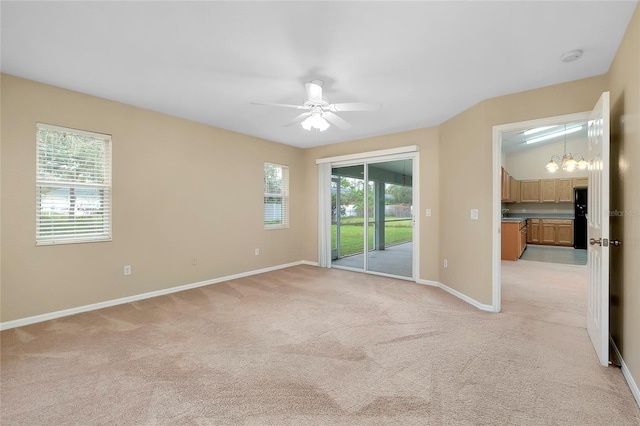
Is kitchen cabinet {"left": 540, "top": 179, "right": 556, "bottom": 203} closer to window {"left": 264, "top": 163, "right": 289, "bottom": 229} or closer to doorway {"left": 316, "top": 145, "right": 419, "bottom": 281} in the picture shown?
doorway {"left": 316, "top": 145, "right": 419, "bottom": 281}

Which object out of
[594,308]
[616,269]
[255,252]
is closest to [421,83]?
[616,269]

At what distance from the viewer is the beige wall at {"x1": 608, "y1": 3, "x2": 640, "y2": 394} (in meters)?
1.99

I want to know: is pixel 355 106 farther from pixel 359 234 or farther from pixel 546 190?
pixel 546 190

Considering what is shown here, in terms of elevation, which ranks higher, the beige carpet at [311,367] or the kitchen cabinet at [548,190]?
the kitchen cabinet at [548,190]

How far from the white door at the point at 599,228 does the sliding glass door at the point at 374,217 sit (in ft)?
8.60

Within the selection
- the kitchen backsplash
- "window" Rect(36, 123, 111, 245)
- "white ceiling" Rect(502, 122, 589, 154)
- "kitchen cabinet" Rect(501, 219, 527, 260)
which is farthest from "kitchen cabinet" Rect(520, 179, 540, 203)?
"window" Rect(36, 123, 111, 245)

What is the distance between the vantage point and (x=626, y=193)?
2.23 m

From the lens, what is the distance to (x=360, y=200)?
5953 millimetres

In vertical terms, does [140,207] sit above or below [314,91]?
below

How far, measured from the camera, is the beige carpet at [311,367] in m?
1.78

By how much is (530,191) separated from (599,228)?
7.95 metres

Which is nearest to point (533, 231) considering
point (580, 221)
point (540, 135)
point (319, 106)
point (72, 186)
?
point (580, 221)

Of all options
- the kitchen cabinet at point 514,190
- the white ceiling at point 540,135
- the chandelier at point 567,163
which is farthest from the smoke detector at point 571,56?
the kitchen cabinet at point 514,190

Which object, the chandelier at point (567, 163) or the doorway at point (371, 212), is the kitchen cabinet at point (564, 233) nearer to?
the chandelier at point (567, 163)
